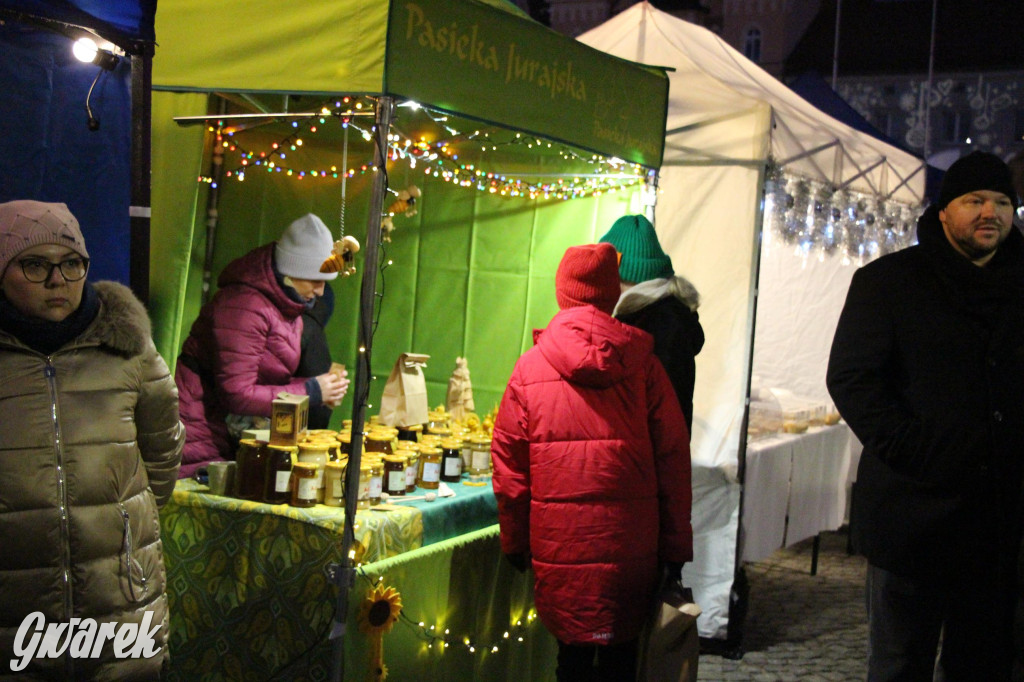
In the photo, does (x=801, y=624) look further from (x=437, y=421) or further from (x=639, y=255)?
(x=639, y=255)

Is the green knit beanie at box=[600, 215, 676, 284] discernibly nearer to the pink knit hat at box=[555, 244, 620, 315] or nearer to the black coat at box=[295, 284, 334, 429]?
the pink knit hat at box=[555, 244, 620, 315]

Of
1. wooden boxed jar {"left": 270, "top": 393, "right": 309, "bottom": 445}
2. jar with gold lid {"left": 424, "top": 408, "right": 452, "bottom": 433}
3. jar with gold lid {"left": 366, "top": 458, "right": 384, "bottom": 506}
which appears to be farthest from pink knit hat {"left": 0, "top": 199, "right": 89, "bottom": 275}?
jar with gold lid {"left": 424, "top": 408, "right": 452, "bottom": 433}

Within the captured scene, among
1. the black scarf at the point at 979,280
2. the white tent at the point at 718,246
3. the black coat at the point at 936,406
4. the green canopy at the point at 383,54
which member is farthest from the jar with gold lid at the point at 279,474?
the white tent at the point at 718,246

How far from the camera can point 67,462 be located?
2057 mm

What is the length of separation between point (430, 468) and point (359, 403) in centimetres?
80

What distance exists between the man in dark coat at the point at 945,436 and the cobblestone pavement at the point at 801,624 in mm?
1781

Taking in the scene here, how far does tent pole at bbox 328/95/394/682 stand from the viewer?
266 centimetres

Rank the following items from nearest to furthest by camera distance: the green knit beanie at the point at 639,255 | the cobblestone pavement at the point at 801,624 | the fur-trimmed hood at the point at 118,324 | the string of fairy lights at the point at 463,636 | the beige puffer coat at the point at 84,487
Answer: the beige puffer coat at the point at 84,487 → the fur-trimmed hood at the point at 118,324 → the string of fairy lights at the point at 463,636 → the green knit beanie at the point at 639,255 → the cobblestone pavement at the point at 801,624

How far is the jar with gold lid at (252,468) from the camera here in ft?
9.98

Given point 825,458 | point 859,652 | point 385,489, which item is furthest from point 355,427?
point 825,458

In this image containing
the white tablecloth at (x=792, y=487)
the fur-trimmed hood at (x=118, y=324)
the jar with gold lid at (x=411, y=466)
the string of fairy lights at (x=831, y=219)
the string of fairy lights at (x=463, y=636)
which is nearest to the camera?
the fur-trimmed hood at (x=118, y=324)

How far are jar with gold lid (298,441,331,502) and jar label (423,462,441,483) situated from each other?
0.50 m

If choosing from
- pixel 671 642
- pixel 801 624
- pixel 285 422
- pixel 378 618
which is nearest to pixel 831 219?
pixel 801 624

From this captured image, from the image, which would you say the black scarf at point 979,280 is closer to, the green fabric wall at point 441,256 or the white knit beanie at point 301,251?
the white knit beanie at point 301,251
